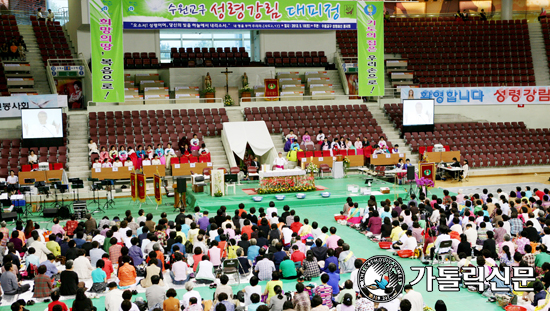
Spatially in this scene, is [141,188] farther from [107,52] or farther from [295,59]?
[295,59]

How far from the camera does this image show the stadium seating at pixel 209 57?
100 feet

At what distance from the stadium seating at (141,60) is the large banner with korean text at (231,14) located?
11.2 ft

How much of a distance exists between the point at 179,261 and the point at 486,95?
2232cm

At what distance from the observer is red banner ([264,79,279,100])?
29362 mm

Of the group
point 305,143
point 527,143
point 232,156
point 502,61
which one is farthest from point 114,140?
point 502,61

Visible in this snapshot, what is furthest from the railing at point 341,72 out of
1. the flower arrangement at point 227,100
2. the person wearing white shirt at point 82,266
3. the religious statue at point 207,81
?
the person wearing white shirt at point 82,266

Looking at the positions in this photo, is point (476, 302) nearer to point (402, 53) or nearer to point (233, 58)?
point (233, 58)

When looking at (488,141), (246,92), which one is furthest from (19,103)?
(488,141)

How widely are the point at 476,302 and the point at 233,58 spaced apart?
78.5ft

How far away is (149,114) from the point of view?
25.5m

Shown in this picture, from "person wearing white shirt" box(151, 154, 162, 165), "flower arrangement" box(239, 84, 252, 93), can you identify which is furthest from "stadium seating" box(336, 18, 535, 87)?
"person wearing white shirt" box(151, 154, 162, 165)

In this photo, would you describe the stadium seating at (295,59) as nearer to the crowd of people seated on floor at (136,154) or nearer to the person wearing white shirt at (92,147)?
the crowd of people seated on floor at (136,154)

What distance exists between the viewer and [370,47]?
81.4 feet

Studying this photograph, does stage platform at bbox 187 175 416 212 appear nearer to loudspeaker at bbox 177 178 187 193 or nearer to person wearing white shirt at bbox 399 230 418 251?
loudspeaker at bbox 177 178 187 193
